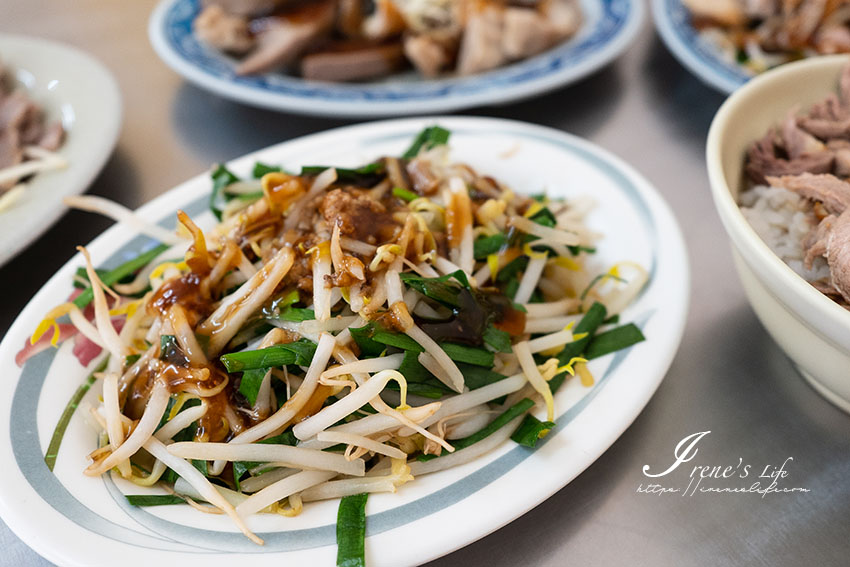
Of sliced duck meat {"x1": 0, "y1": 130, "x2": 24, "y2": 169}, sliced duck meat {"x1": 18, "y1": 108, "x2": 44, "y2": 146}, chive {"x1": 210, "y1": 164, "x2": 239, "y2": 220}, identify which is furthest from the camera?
sliced duck meat {"x1": 18, "y1": 108, "x2": 44, "y2": 146}

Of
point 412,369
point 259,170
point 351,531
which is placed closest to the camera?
point 351,531

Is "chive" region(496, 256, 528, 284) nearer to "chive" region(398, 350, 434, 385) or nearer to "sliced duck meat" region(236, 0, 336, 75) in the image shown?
"chive" region(398, 350, 434, 385)

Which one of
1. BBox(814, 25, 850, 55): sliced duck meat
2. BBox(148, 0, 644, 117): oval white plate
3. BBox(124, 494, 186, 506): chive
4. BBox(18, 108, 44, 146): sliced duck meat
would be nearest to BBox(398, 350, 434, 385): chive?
BBox(124, 494, 186, 506): chive

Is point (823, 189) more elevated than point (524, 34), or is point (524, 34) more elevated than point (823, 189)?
point (823, 189)

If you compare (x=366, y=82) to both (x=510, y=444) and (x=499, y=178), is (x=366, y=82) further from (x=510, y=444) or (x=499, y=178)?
(x=510, y=444)

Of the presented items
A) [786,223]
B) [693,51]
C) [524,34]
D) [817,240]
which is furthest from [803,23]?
[817,240]

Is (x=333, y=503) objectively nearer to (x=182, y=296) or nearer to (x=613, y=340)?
(x=182, y=296)
